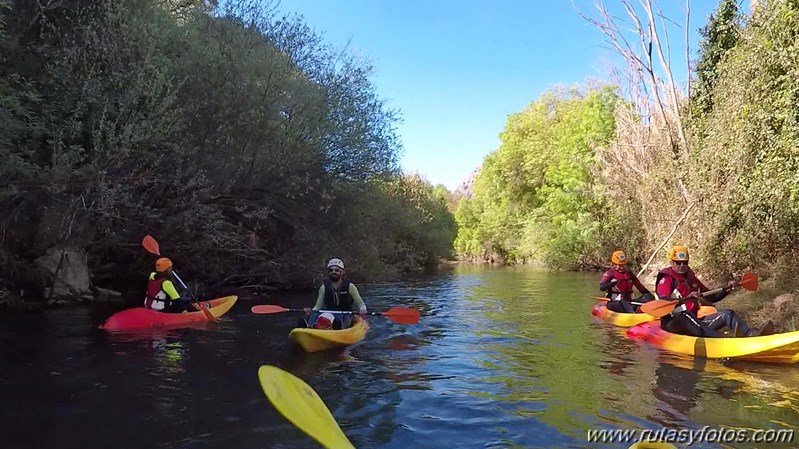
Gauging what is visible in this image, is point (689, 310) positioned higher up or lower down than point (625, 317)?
higher up

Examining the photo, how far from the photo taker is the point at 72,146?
9867 millimetres

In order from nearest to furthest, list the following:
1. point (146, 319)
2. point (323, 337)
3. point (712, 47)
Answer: point (323, 337) < point (146, 319) < point (712, 47)

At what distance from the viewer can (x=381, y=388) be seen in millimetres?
6750

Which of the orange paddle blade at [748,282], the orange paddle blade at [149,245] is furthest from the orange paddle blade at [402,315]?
the orange paddle blade at [748,282]

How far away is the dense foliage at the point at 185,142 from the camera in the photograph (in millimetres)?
10445

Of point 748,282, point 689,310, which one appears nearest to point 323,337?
point 689,310

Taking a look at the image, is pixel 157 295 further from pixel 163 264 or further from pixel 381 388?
pixel 381 388

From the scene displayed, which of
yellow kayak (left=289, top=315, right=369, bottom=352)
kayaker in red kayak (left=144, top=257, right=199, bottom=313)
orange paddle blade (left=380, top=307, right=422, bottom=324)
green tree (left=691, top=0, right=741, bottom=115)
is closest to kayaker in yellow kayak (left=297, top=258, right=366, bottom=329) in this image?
yellow kayak (left=289, top=315, right=369, bottom=352)

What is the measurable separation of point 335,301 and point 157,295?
3.54 metres

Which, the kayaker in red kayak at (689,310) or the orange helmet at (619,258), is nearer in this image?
the kayaker in red kayak at (689,310)

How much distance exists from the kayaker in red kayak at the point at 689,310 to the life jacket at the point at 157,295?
845cm

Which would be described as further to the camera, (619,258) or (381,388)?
(619,258)

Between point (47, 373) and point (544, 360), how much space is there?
638 centimetres

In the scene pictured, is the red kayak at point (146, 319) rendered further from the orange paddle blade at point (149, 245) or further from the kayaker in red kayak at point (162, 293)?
the orange paddle blade at point (149, 245)
